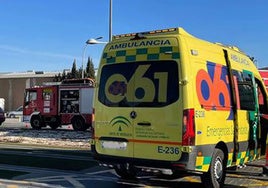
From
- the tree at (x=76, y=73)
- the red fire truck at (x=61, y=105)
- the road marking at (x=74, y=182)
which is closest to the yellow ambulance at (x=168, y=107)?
the road marking at (x=74, y=182)

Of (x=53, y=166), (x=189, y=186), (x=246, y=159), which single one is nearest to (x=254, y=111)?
(x=246, y=159)

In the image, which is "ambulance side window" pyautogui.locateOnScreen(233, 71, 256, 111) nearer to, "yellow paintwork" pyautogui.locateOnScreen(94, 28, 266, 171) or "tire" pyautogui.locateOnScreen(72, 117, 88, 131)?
"yellow paintwork" pyautogui.locateOnScreen(94, 28, 266, 171)

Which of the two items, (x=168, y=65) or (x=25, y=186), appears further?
(x=25, y=186)

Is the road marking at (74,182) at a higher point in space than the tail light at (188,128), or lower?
lower

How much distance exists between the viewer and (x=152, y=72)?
778cm

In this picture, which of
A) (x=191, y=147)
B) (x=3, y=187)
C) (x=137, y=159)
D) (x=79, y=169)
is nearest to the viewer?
(x=191, y=147)

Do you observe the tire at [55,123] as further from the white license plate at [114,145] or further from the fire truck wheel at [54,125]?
the white license plate at [114,145]

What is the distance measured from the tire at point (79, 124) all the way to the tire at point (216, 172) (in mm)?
19143

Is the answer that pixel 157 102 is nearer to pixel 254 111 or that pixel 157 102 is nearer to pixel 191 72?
pixel 191 72

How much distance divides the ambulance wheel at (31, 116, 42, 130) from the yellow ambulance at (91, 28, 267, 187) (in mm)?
20865

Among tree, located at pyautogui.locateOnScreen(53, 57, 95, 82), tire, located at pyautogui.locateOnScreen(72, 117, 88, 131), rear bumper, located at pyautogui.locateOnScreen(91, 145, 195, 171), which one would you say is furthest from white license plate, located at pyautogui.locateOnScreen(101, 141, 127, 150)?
tree, located at pyautogui.locateOnScreen(53, 57, 95, 82)

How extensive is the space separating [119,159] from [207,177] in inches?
61.5

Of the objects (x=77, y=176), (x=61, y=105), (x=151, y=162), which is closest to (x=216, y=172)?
(x=151, y=162)

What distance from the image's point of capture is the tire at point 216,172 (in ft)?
25.9
